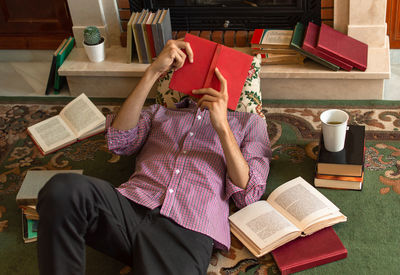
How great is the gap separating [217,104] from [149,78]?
1.12 ft

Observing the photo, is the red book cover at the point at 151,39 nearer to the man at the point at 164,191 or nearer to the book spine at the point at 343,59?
the man at the point at 164,191

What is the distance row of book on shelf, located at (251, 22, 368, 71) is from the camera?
2621mm

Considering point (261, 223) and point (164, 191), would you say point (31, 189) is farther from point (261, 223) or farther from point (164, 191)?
point (261, 223)

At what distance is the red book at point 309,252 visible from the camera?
5.87 feet

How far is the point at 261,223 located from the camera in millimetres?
1877

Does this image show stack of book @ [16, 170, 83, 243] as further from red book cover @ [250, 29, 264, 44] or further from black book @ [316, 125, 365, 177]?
red book cover @ [250, 29, 264, 44]

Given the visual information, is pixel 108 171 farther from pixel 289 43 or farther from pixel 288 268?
pixel 289 43

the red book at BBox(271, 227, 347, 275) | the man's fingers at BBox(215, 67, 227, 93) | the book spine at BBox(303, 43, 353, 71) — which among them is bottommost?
the red book at BBox(271, 227, 347, 275)

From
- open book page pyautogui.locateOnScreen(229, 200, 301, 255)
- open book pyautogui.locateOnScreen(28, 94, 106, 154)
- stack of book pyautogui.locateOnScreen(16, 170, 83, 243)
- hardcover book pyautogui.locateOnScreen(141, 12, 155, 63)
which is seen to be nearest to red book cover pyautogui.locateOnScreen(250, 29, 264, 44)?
hardcover book pyautogui.locateOnScreen(141, 12, 155, 63)

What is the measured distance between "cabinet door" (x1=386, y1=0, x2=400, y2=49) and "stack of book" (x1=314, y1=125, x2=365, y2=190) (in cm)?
106

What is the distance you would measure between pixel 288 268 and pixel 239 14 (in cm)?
167

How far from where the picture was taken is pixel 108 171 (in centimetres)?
239

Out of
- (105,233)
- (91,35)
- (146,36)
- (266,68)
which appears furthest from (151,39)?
(105,233)

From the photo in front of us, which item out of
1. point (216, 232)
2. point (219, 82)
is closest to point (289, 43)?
point (219, 82)
